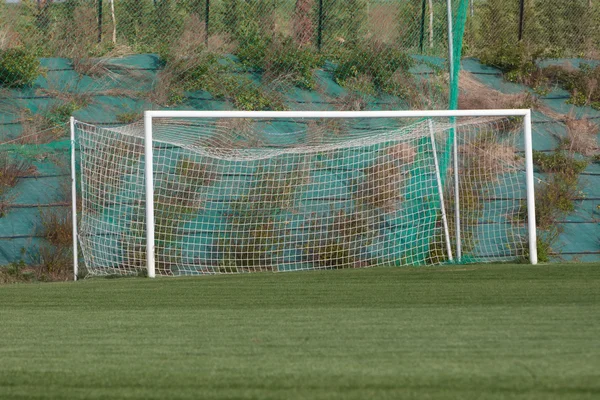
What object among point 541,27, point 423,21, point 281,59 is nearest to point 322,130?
point 281,59

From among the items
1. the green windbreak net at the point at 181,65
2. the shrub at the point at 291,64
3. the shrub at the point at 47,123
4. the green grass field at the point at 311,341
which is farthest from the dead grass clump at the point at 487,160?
the shrub at the point at 47,123

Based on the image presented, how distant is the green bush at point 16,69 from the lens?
13320 mm

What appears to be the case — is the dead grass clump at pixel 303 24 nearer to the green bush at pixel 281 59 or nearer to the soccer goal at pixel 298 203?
the green bush at pixel 281 59

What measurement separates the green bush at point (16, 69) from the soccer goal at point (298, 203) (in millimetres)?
2171

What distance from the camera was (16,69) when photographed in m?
13.3

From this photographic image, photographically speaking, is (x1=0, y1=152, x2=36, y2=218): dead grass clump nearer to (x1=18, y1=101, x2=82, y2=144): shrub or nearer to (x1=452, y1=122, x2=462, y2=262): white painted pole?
(x1=18, y1=101, x2=82, y2=144): shrub

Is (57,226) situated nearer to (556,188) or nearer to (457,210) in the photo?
(457,210)

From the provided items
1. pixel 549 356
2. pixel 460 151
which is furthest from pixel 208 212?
pixel 549 356

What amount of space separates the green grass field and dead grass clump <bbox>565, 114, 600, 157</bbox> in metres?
6.58

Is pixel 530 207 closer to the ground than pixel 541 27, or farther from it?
closer to the ground

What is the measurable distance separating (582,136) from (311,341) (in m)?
10.6

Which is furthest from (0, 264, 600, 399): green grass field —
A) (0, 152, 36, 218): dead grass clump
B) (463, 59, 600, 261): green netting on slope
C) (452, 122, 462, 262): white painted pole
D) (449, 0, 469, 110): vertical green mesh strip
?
(463, 59, 600, 261): green netting on slope

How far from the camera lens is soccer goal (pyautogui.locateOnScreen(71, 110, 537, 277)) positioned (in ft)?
35.2

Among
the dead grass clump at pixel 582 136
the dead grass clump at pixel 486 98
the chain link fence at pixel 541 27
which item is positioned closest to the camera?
the dead grass clump at pixel 582 136
